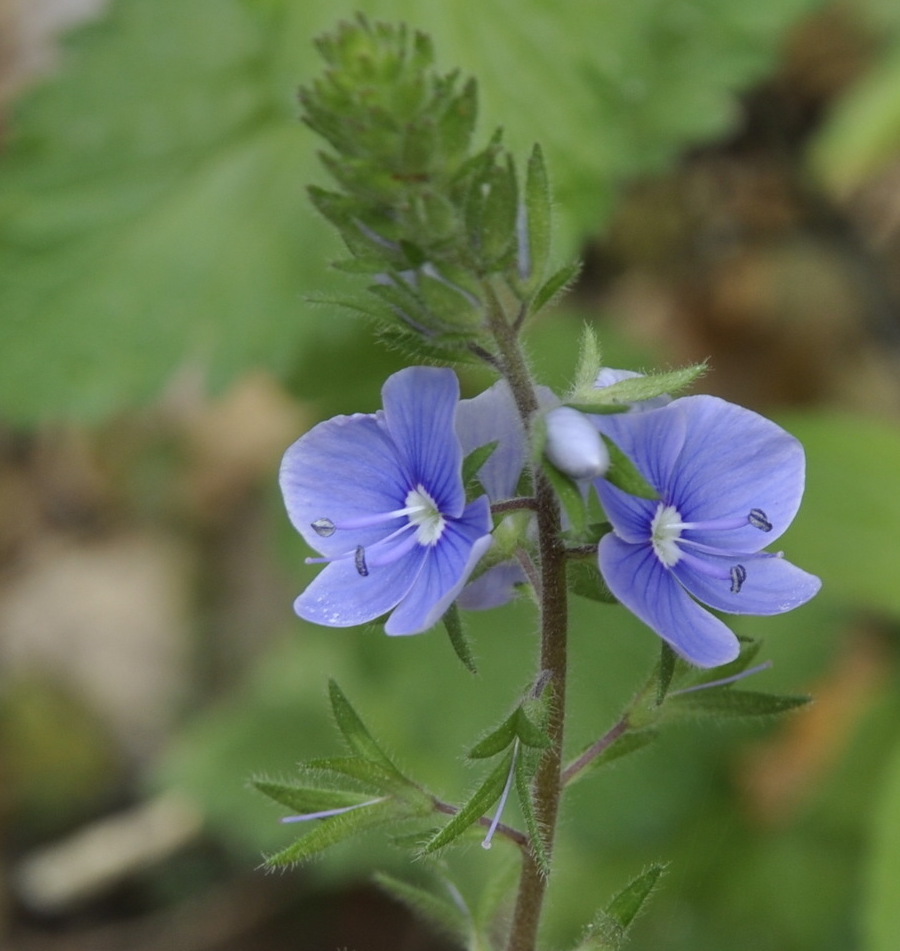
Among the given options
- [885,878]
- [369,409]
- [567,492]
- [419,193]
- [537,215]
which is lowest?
[885,878]

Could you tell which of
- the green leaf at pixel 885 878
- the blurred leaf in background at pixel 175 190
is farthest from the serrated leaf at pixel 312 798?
the blurred leaf in background at pixel 175 190

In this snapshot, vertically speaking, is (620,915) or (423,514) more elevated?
(423,514)

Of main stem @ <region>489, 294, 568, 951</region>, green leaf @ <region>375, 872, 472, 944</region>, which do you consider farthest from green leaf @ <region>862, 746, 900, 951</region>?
main stem @ <region>489, 294, 568, 951</region>

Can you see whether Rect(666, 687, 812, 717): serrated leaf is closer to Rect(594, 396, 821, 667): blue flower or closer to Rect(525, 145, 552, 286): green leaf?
Rect(594, 396, 821, 667): blue flower

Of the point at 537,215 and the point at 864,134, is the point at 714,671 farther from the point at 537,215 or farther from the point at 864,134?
the point at 864,134

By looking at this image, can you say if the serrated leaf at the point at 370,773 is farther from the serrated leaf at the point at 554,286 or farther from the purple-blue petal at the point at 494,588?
the serrated leaf at the point at 554,286

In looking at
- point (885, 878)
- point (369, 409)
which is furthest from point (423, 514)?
point (369, 409)

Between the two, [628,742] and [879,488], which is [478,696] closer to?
[879,488]
